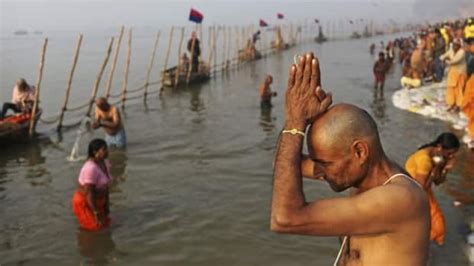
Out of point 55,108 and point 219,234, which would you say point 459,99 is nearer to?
point 219,234

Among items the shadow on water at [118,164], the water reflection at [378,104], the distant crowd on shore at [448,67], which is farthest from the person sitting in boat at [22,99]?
the distant crowd on shore at [448,67]

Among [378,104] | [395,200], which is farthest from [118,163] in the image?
[378,104]

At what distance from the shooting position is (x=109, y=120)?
10.1 m

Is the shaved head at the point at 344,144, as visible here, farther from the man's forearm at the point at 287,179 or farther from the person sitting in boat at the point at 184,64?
the person sitting in boat at the point at 184,64

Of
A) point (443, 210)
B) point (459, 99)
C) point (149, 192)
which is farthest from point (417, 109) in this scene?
point (149, 192)

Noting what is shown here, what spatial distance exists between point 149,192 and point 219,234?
2112 millimetres

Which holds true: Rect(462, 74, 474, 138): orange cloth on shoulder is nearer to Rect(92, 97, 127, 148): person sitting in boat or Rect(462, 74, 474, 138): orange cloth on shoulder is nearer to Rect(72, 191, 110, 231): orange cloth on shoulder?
Rect(92, 97, 127, 148): person sitting in boat

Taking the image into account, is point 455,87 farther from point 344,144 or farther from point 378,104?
point 344,144

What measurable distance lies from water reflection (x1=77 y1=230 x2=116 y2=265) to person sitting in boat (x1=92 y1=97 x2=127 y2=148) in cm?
377

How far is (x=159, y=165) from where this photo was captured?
986cm

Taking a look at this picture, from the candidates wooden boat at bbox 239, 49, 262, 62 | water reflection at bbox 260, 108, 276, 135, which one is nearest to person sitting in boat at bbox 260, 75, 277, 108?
water reflection at bbox 260, 108, 276, 135

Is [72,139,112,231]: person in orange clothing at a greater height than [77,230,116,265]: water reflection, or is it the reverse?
[72,139,112,231]: person in orange clothing

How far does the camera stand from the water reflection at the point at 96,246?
5891mm

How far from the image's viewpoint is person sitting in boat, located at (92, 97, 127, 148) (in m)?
9.92
